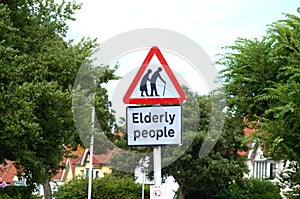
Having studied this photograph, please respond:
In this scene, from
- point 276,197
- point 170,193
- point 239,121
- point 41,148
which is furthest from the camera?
point 170,193

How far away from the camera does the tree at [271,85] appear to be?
18.9m

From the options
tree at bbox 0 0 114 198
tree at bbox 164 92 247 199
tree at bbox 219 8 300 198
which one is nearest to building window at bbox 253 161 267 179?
tree at bbox 164 92 247 199

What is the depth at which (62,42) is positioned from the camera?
17625mm

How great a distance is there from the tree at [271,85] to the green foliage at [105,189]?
26.8 m

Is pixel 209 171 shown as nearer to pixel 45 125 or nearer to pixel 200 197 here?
pixel 200 197

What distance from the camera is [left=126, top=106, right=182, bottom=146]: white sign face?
8508 millimetres

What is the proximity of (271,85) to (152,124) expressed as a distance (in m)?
12.4

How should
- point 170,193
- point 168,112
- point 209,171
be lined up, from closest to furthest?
point 168,112
point 209,171
point 170,193

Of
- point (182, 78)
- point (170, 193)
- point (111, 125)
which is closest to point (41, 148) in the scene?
point (111, 125)

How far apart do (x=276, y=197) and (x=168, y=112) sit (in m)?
43.2

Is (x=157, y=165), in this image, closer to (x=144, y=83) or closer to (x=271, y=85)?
(x=144, y=83)

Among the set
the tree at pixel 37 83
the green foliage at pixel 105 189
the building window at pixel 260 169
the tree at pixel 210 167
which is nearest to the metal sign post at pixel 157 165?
the tree at pixel 37 83

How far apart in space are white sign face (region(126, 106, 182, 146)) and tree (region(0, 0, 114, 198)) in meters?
5.28

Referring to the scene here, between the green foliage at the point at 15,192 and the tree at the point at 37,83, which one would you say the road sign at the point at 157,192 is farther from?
the green foliage at the point at 15,192
